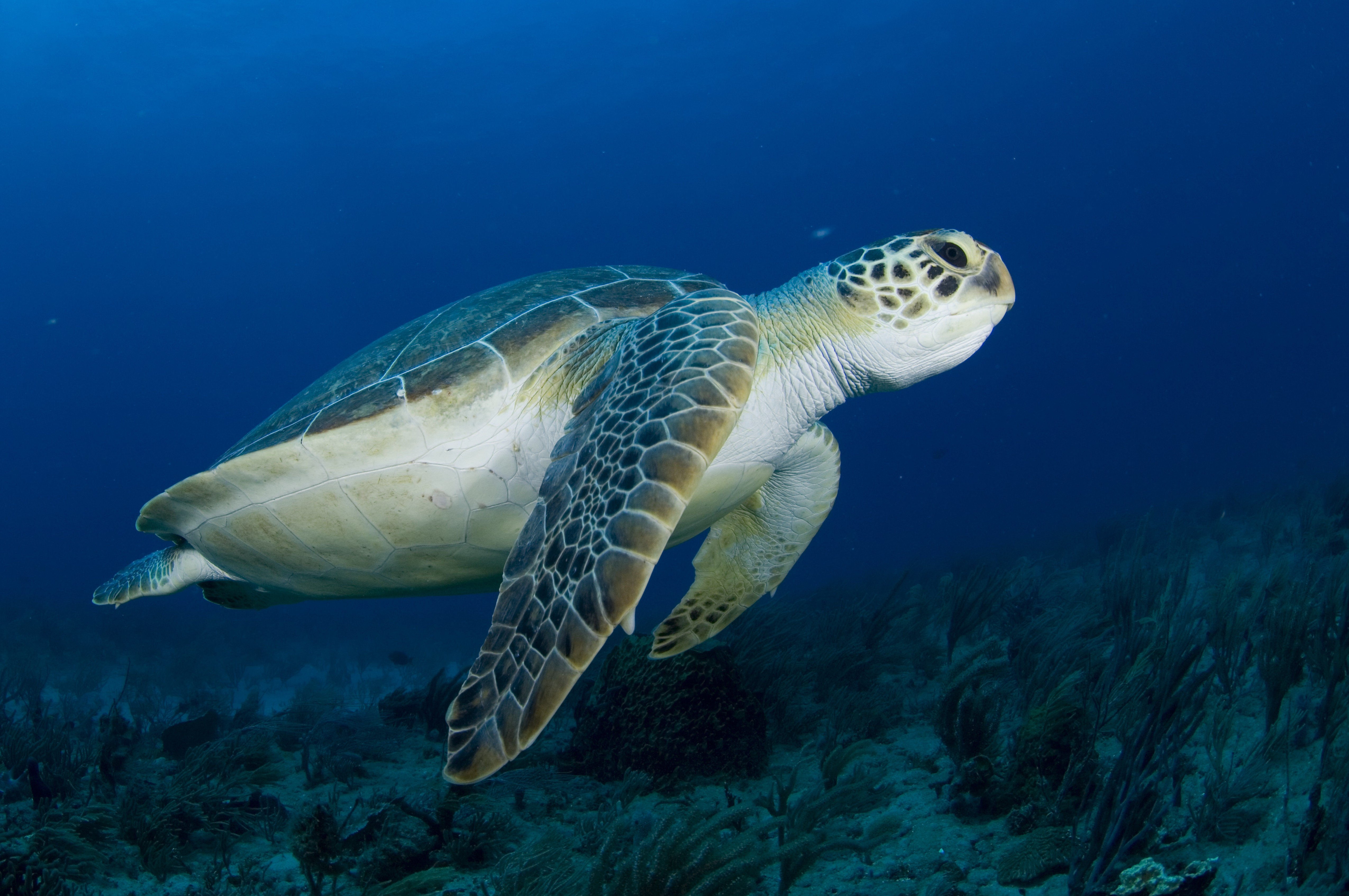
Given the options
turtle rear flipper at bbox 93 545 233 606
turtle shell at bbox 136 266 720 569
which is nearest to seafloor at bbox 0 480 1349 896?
turtle rear flipper at bbox 93 545 233 606

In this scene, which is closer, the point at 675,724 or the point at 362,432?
the point at 362,432

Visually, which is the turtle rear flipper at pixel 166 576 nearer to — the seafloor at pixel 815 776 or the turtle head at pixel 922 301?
the seafloor at pixel 815 776

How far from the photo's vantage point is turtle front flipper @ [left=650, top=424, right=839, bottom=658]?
387 cm

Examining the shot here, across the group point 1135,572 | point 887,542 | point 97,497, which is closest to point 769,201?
point 887,542

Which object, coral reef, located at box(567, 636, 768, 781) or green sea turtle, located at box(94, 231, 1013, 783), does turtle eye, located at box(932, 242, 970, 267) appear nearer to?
green sea turtle, located at box(94, 231, 1013, 783)

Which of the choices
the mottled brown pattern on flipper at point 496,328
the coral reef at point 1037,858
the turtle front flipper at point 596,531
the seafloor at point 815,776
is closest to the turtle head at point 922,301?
the turtle front flipper at point 596,531

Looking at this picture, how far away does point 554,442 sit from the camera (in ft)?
9.58

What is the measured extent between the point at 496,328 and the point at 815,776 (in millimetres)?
3008

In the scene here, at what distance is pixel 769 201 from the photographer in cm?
6919

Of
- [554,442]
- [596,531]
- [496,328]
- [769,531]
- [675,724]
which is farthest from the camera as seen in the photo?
[769,531]

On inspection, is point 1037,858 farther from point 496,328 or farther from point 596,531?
point 496,328

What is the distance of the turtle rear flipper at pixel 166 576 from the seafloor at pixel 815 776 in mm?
1075

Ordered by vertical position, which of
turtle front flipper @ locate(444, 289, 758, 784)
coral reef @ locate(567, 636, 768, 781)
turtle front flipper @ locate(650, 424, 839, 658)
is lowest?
coral reef @ locate(567, 636, 768, 781)

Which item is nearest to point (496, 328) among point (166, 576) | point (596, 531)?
point (596, 531)
